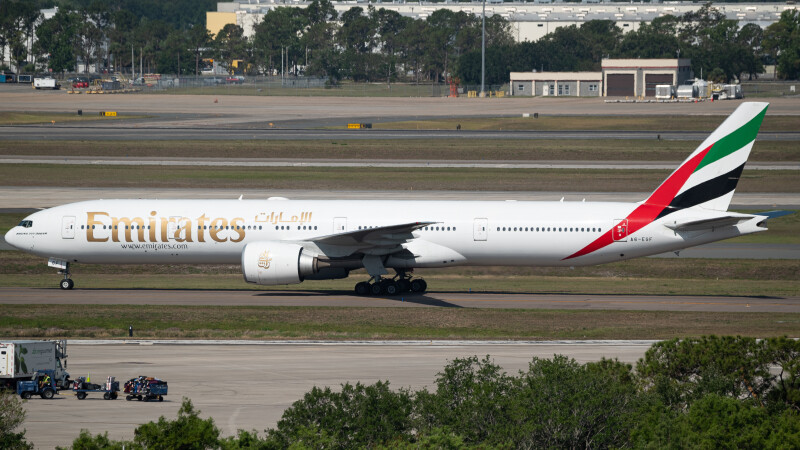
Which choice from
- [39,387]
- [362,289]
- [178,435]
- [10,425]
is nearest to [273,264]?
[362,289]

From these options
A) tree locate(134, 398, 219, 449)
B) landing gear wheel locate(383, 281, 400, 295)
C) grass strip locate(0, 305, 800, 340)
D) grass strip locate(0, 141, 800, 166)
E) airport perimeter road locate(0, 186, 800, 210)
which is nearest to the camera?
tree locate(134, 398, 219, 449)

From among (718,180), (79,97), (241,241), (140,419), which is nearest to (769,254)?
(718,180)

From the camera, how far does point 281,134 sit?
107250 mm

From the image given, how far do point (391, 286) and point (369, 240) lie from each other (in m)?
2.66

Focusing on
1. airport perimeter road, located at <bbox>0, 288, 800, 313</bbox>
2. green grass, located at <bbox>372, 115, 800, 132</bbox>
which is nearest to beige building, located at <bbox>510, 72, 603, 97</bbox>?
green grass, located at <bbox>372, 115, 800, 132</bbox>

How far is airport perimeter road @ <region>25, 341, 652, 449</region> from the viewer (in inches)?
1023

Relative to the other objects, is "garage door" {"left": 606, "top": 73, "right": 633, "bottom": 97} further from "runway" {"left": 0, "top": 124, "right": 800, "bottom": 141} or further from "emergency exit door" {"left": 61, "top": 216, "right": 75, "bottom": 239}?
"emergency exit door" {"left": 61, "top": 216, "right": 75, "bottom": 239}

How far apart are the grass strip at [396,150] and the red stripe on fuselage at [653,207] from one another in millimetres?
46480

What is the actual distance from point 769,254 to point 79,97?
13866 cm

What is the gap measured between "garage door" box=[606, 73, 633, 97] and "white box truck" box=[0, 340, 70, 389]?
5982 inches

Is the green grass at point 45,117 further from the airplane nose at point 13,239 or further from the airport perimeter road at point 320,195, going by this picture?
the airplane nose at point 13,239

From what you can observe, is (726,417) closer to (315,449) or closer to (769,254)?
(315,449)

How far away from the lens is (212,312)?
3956 cm

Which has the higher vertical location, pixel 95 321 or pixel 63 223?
pixel 63 223
